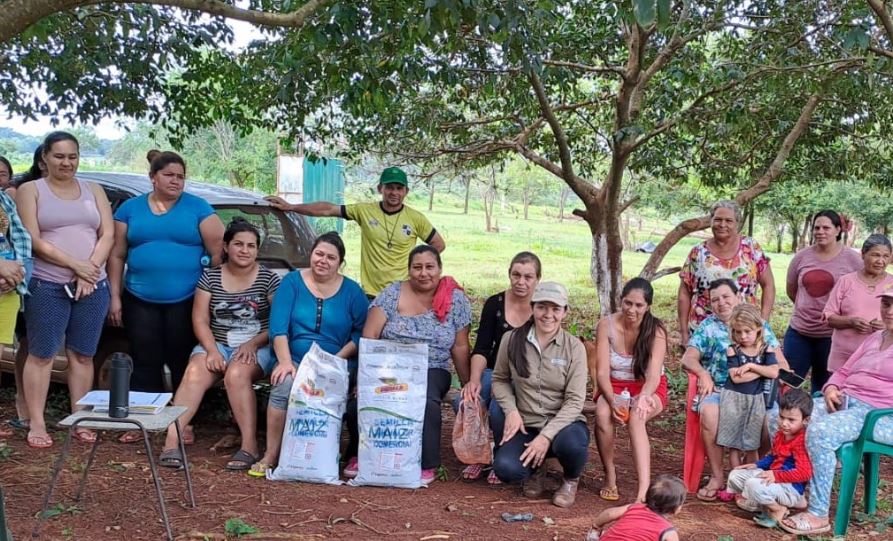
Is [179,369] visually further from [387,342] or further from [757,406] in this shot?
[757,406]

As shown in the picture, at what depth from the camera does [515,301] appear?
5.03 metres

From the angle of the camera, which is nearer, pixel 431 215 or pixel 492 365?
pixel 492 365

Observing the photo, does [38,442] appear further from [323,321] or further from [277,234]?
[277,234]

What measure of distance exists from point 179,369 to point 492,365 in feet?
6.30

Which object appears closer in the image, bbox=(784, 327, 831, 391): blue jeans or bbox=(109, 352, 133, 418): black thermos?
bbox=(109, 352, 133, 418): black thermos

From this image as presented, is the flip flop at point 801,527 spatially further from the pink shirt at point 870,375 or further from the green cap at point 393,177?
the green cap at point 393,177

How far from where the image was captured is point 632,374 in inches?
188

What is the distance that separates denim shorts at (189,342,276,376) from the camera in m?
5.02

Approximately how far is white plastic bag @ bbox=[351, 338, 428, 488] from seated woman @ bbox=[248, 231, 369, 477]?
Answer: 13.0 inches

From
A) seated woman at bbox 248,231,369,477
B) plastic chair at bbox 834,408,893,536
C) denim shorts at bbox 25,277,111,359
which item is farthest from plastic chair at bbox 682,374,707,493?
denim shorts at bbox 25,277,111,359

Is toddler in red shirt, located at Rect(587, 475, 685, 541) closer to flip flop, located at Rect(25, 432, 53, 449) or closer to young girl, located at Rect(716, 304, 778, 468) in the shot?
young girl, located at Rect(716, 304, 778, 468)

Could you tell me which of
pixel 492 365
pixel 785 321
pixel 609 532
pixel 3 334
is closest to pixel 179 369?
pixel 3 334

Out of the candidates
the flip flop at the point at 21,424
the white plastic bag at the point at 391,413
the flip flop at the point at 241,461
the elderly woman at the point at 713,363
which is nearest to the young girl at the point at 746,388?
the elderly woman at the point at 713,363

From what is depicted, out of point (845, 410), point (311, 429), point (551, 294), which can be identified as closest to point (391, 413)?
point (311, 429)
